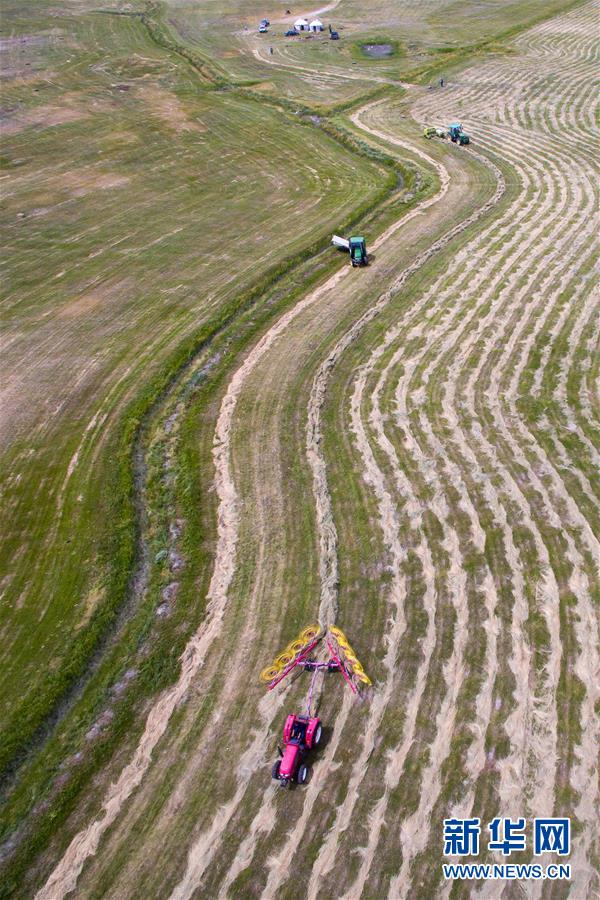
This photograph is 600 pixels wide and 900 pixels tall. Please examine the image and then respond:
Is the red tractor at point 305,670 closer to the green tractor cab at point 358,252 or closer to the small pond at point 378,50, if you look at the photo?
the green tractor cab at point 358,252

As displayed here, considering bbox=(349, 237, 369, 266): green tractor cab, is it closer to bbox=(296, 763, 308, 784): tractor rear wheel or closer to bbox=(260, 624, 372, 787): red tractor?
bbox=(260, 624, 372, 787): red tractor

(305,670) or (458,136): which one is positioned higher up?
(458,136)

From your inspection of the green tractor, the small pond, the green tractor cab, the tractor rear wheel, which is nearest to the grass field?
the tractor rear wheel

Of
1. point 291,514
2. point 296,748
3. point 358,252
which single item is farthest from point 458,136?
point 296,748

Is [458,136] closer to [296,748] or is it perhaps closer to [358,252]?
[358,252]

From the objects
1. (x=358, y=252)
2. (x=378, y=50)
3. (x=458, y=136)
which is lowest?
(x=358, y=252)

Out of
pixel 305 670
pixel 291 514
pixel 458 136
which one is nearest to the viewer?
pixel 305 670

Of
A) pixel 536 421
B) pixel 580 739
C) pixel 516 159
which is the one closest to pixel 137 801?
pixel 580 739
